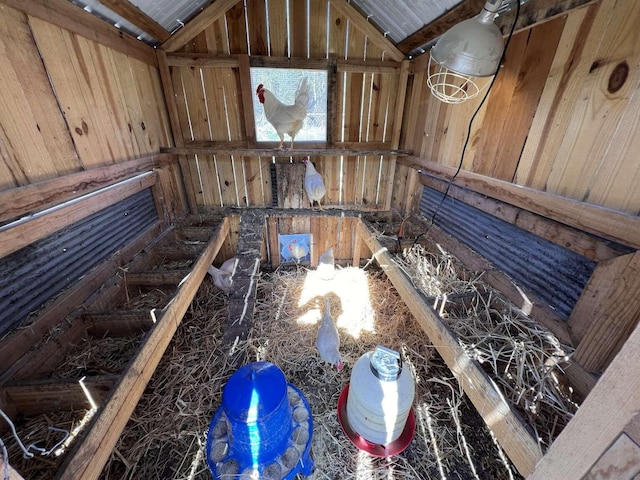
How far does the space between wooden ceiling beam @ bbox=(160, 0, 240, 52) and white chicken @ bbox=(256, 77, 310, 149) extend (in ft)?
2.34

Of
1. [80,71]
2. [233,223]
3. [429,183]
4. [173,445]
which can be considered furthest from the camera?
[233,223]

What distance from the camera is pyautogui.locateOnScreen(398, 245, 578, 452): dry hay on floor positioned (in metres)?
1.19

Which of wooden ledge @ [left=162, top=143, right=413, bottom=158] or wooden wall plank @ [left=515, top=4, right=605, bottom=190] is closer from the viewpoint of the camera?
Answer: wooden wall plank @ [left=515, top=4, right=605, bottom=190]

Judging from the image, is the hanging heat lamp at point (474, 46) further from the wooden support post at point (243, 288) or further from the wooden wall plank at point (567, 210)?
the wooden support post at point (243, 288)

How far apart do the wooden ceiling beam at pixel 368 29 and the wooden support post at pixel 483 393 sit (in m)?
2.52

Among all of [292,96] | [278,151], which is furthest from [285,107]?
[278,151]

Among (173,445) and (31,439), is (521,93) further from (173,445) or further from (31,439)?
(31,439)

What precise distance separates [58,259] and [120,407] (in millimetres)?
1071

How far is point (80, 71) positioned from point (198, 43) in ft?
4.46

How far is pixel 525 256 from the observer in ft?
5.67

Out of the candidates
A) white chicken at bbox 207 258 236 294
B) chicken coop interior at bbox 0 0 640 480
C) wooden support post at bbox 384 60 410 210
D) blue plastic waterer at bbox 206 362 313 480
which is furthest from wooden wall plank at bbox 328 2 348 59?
blue plastic waterer at bbox 206 362 313 480

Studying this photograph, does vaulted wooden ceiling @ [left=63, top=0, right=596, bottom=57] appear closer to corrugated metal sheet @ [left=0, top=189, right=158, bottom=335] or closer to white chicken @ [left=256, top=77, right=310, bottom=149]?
white chicken @ [left=256, top=77, right=310, bottom=149]

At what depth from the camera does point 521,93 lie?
5.61ft

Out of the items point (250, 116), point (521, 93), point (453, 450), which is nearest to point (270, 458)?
point (453, 450)
